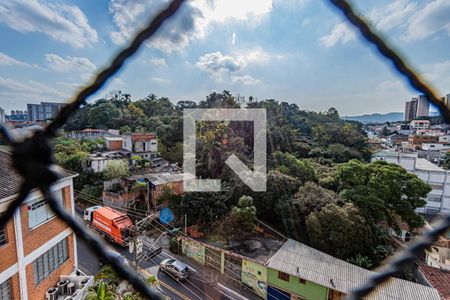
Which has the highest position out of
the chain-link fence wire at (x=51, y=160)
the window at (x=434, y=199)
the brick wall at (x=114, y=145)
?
the chain-link fence wire at (x=51, y=160)

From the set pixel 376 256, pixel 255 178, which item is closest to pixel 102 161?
pixel 255 178

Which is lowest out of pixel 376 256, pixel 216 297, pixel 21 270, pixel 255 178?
pixel 216 297

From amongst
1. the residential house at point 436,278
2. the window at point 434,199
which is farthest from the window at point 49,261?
the window at point 434,199

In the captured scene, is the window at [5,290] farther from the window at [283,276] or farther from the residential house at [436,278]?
the residential house at [436,278]

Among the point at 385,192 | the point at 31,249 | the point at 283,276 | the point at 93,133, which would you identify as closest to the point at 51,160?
the point at 31,249

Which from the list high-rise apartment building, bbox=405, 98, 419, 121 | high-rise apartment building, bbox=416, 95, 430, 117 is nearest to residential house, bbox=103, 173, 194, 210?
high-rise apartment building, bbox=405, 98, 419, 121

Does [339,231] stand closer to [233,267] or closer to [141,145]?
[233,267]

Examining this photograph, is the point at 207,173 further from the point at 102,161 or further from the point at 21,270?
the point at 21,270
